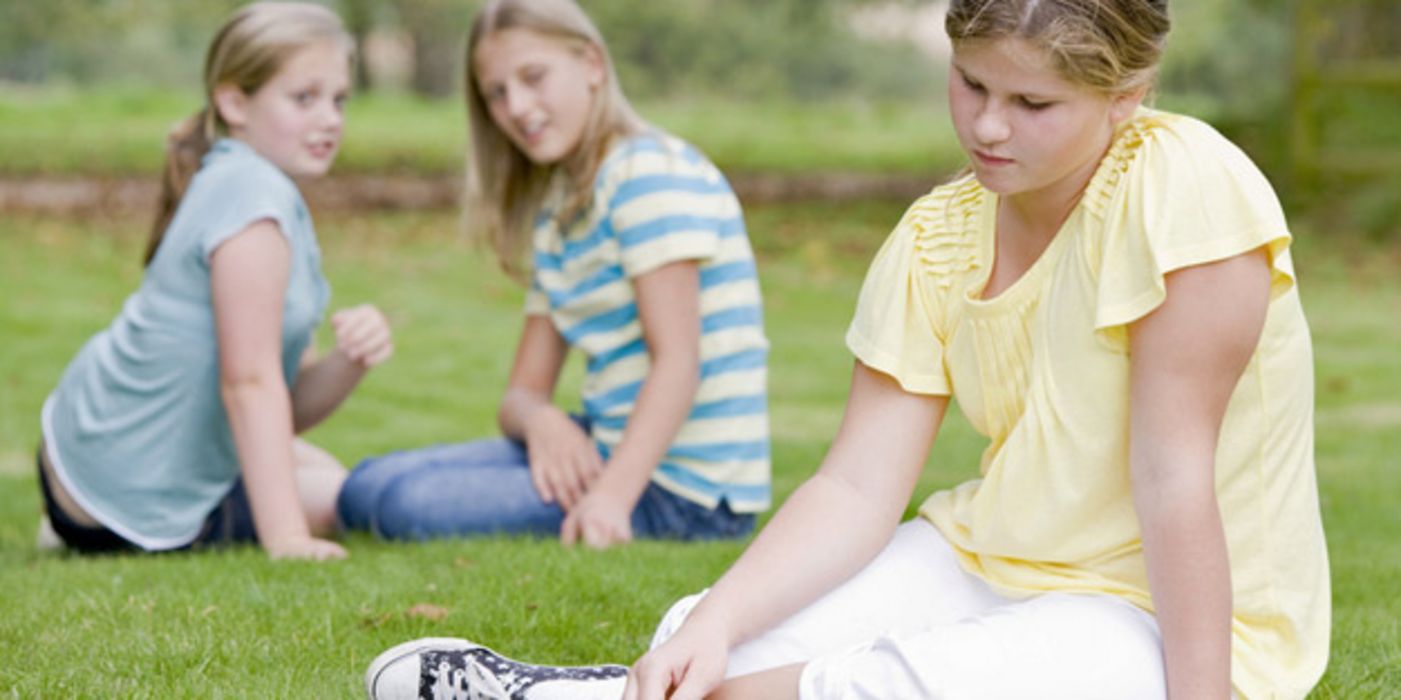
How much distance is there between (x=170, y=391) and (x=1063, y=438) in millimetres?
2509

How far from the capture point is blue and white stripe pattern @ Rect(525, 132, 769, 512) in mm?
4289

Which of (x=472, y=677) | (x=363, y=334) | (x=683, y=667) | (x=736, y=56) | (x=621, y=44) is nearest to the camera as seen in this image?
(x=683, y=667)

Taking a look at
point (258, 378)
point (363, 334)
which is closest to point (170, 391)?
point (258, 378)

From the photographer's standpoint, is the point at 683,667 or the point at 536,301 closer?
the point at 683,667

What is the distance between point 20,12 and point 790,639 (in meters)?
19.0

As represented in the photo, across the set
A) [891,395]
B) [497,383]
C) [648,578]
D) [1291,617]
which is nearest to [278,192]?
[648,578]

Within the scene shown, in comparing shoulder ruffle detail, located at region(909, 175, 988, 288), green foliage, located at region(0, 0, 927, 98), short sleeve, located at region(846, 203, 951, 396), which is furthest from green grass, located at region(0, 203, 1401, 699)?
green foliage, located at region(0, 0, 927, 98)

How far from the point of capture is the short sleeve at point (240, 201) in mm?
4074

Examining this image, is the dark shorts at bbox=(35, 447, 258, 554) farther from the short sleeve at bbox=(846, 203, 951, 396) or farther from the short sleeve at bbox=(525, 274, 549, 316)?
the short sleeve at bbox=(846, 203, 951, 396)

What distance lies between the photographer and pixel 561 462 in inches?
171

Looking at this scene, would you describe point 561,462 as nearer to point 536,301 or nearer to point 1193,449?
point 536,301

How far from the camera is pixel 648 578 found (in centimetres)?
368

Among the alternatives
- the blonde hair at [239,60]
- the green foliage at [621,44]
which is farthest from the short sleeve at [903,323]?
the green foliage at [621,44]

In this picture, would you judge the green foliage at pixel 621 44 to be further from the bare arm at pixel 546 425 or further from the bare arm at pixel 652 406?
the bare arm at pixel 652 406
